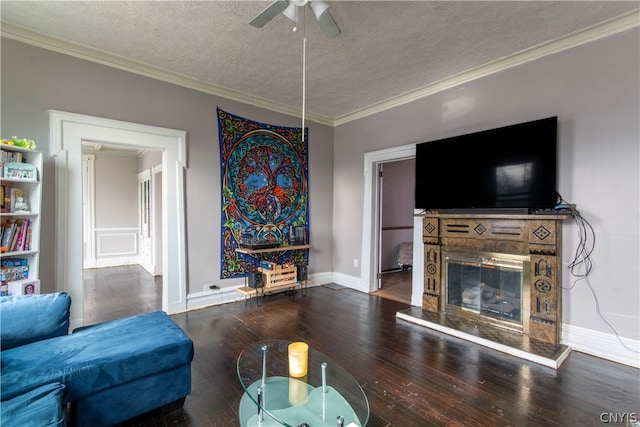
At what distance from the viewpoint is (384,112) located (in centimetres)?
447

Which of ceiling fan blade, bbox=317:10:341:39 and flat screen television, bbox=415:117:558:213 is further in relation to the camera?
flat screen television, bbox=415:117:558:213

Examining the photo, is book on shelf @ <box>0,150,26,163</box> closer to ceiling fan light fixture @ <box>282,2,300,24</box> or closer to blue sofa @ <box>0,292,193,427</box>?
blue sofa @ <box>0,292,193,427</box>

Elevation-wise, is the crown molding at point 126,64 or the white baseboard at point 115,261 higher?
the crown molding at point 126,64

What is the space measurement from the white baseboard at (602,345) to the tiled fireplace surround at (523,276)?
0.16 m

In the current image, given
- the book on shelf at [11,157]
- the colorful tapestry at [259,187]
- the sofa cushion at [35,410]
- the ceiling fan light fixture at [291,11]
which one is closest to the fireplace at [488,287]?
the colorful tapestry at [259,187]

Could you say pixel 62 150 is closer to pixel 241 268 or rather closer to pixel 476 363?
pixel 241 268

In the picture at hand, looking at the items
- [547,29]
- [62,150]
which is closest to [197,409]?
[62,150]

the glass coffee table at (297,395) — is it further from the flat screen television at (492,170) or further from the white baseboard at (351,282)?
the white baseboard at (351,282)

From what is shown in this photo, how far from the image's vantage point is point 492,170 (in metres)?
3.13

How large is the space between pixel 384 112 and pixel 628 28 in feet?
8.45

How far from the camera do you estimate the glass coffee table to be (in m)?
1.45

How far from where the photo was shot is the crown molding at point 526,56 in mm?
2514

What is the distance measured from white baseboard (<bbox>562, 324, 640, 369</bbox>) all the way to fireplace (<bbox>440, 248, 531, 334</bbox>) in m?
0.36

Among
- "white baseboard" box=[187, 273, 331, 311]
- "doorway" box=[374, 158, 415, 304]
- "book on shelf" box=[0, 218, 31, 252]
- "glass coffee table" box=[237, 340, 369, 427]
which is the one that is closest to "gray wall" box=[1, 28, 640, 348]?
"white baseboard" box=[187, 273, 331, 311]
